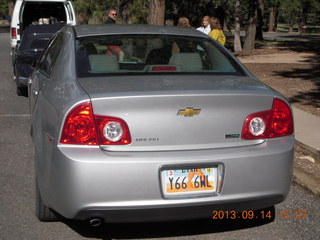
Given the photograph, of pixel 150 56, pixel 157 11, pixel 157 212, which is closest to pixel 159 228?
pixel 157 212

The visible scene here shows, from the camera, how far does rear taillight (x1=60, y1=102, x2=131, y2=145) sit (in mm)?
3727

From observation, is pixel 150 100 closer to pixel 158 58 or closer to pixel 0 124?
pixel 158 58

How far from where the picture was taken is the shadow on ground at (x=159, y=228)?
4410 millimetres

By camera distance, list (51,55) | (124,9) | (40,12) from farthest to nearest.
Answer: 1. (124,9)
2. (40,12)
3. (51,55)

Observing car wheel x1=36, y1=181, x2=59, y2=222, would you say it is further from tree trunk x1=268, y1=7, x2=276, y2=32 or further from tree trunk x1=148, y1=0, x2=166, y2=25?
tree trunk x1=268, y1=7, x2=276, y2=32

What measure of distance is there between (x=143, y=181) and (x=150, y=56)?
5.56ft

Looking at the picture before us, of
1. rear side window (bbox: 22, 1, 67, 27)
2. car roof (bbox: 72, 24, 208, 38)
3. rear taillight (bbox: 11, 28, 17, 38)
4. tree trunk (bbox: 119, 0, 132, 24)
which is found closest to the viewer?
car roof (bbox: 72, 24, 208, 38)

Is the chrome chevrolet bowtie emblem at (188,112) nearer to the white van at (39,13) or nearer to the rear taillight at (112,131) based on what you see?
the rear taillight at (112,131)

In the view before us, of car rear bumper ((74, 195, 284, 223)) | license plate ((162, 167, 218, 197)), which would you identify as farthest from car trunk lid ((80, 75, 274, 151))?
car rear bumper ((74, 195, 284, 223))

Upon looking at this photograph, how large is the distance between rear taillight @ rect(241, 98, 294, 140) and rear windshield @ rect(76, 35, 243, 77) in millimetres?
715

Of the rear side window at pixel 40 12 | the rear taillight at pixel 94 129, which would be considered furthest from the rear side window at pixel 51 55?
the rear side window at pixel 40 12

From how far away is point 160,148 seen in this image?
12.3ft

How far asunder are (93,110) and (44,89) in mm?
1051
